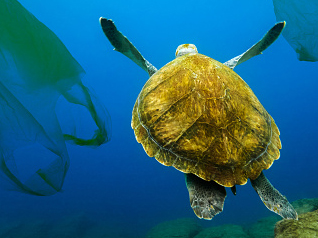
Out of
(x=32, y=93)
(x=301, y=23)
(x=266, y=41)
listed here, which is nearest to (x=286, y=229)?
(x=266, y=41)

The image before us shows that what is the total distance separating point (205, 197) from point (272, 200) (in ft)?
2.20

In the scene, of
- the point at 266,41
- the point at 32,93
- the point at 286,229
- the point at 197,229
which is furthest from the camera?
the point at 197,229

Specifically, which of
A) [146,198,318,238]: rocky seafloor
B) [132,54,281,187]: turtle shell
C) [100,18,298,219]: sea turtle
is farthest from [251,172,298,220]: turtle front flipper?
[146,198,318,238]: rocky seafloor

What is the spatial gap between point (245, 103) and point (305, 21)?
1927mm

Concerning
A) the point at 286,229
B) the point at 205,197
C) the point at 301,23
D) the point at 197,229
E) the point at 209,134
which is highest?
the point at 301,23

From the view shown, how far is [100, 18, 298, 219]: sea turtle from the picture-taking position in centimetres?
185

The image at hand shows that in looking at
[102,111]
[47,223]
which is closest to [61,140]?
[102,111]

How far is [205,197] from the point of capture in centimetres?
192

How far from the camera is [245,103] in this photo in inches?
84.0

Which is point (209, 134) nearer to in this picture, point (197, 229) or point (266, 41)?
point (266, 41)

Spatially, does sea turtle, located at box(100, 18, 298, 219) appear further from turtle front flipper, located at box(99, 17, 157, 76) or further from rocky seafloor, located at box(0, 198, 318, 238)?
rocky seafloor, located at box(0, 198, 318, 238)

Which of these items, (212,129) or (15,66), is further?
(15,66)

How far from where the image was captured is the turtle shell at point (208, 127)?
1.86 meters

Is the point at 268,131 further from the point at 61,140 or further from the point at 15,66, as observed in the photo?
the point at 15,66
